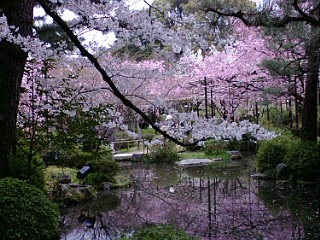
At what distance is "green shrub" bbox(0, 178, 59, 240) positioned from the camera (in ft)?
10.6

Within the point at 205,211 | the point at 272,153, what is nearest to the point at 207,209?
the point at 205,211

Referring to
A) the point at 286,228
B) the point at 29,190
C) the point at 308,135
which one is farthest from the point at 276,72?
the point at 29,190

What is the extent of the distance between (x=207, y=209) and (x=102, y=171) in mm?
3098

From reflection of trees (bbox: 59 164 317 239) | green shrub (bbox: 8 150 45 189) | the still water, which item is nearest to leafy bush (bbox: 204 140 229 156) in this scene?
the still water

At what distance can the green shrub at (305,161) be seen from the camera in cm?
726

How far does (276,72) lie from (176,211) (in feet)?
10.1

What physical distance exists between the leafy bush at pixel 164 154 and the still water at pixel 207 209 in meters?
3.08

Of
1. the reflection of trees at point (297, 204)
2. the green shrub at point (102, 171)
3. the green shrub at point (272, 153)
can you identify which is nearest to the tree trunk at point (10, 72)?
the reflection of trees at point (297, 204)

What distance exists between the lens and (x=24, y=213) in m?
3.33

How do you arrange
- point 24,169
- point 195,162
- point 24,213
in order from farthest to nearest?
1. point 195,162
2. point 24,169
3. point 24,213

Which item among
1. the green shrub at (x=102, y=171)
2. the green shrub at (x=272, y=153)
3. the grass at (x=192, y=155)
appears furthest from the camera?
the grass at (x=192, y=155)

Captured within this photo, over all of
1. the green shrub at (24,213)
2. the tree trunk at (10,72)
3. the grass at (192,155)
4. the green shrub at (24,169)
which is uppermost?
the tree trunk at (10,72)

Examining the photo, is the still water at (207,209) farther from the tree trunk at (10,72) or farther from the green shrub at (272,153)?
the tree trunk at (10,72)

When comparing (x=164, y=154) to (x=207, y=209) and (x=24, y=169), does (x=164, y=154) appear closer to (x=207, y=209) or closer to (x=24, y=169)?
(x=207, y=209)
